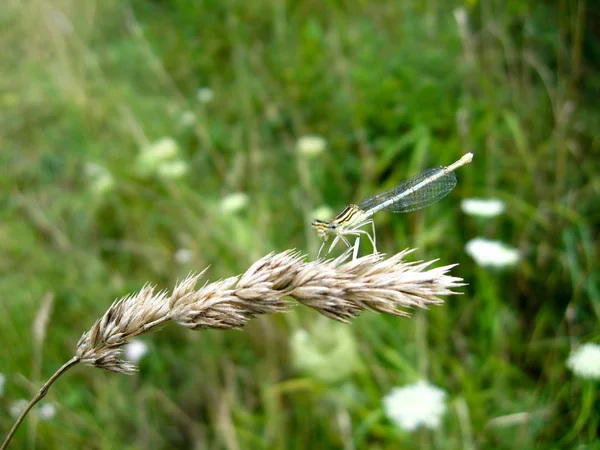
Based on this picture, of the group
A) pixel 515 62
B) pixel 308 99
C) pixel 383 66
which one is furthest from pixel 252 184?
pixel 515 62

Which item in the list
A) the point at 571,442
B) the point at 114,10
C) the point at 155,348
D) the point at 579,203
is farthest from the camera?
the point at 114,10

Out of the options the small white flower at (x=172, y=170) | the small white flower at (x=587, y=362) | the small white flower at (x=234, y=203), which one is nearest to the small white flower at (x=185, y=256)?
the small white flower at (x=234, y=203)

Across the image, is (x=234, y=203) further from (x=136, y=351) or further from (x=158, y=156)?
(x=136, y=351)

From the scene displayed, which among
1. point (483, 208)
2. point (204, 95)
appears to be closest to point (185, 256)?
point (204, 95)

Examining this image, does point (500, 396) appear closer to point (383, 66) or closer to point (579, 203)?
point (579, 203)

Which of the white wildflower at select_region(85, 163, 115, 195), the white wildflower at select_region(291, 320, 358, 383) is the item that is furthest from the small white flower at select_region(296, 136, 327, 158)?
the white wildflower at select_region(85, 163, 115, 195)

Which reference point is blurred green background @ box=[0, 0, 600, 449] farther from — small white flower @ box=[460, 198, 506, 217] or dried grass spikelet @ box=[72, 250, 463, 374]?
dried grass spikelet @ box=[72, 250, 463, 374]
